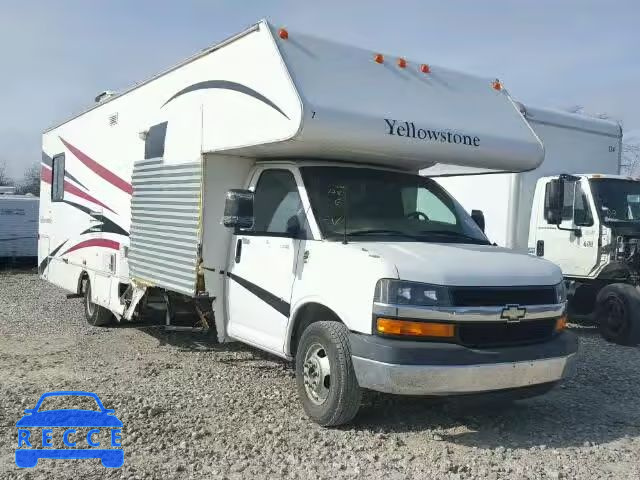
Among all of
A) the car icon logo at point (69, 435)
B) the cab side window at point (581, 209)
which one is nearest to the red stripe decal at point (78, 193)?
the car icon logo at point (69, 435)

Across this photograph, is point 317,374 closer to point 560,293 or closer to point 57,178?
point 560,293

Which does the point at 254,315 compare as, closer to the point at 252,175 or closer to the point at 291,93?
the point at 252,175

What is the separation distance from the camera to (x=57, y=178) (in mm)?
10578

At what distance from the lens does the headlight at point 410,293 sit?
4.54m

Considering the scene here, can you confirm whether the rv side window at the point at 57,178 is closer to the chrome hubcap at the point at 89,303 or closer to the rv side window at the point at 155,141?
the chrome hubcap at the point at 89,303

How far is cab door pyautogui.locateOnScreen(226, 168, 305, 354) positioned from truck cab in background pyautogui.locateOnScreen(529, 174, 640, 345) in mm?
4562

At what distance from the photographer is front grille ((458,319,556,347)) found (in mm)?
4668

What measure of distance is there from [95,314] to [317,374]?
5.10 meters

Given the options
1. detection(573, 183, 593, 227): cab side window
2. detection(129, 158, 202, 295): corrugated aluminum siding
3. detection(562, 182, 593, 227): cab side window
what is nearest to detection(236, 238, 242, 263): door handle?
detection(129, 158, 202, 295): corrugated aluminum siding

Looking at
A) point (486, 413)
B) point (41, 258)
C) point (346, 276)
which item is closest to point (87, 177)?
point (41, 258)

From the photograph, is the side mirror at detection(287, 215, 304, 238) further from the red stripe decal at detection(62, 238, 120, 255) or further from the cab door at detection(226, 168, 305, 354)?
the red stripe decal at detection(62, 238, 120, 255)

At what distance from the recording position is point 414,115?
18.5 feet

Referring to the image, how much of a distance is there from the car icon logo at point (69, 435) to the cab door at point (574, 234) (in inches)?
274

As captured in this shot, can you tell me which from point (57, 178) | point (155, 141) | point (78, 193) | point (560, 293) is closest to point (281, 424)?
point (560, 293)
